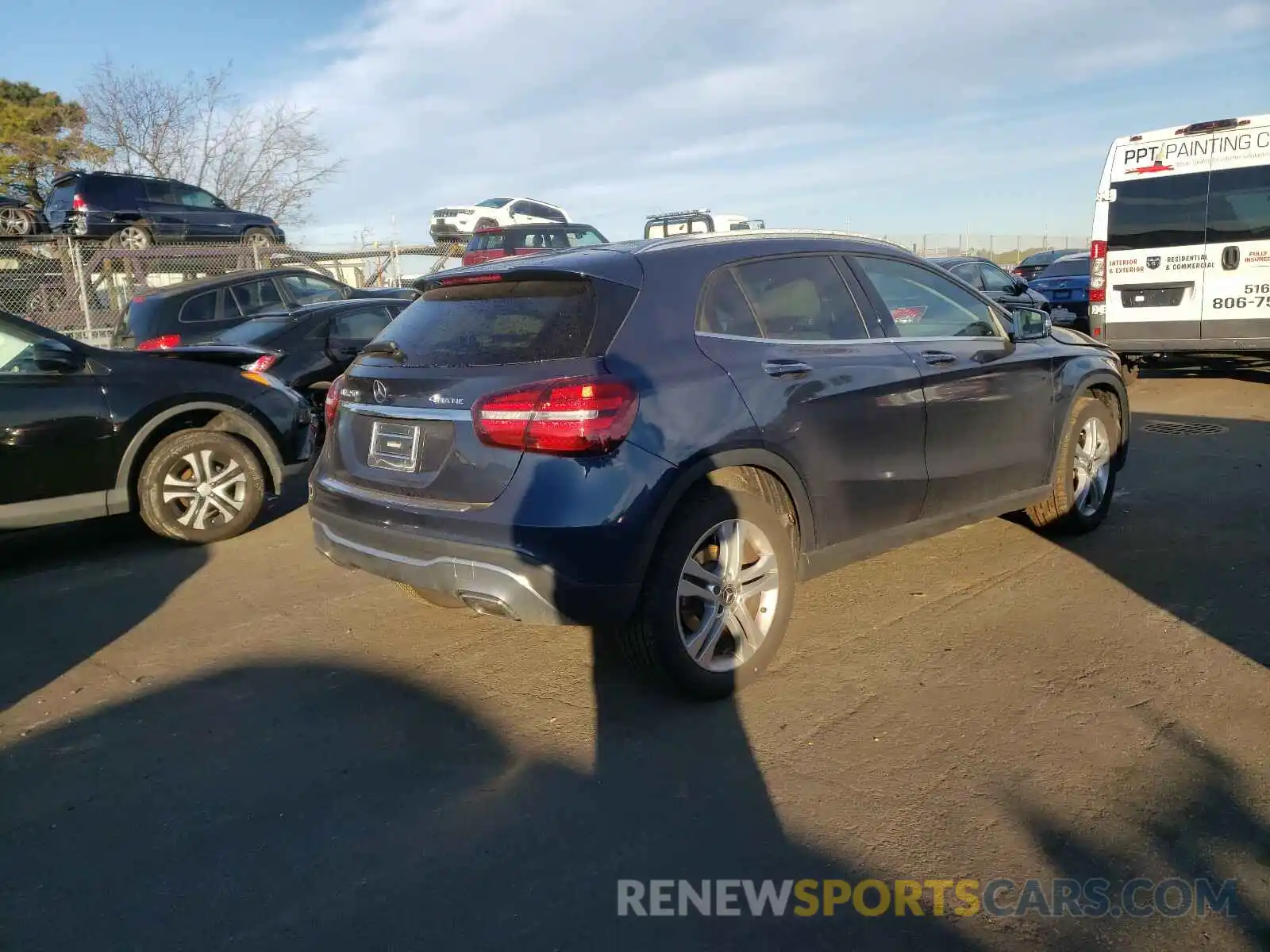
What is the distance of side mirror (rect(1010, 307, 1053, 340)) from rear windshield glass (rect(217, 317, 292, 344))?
6.96 metres

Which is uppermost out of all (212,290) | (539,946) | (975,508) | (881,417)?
(212,290)

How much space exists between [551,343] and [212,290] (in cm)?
840

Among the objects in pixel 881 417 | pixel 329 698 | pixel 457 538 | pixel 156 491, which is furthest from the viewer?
pixel 156 491

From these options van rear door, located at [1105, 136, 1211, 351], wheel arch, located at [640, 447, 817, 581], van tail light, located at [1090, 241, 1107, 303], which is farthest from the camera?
van tail light, located at [1090, 241, 1107, 303]

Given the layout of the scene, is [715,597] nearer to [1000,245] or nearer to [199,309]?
[199,309]

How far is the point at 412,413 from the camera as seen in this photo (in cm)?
371

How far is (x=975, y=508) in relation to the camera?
4.94 meters

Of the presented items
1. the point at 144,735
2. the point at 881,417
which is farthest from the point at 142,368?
the point at 881,417

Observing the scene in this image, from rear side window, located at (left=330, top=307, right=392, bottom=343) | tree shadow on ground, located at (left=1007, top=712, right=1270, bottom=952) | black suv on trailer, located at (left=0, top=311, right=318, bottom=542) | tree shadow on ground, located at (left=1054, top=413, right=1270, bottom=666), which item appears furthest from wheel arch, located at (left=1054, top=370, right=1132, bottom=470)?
rear side window, located at (left=330, top=307, right=392, bottom=343)

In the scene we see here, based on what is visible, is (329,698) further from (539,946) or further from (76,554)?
(76,554)

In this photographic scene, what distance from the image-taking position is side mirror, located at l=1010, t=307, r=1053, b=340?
5.25 meters

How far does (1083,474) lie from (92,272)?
49.5 feet

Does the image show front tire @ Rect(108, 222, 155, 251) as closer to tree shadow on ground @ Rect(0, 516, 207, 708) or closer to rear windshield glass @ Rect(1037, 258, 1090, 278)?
tree shadow on ground @ Rect(0, 516, 207, 708)

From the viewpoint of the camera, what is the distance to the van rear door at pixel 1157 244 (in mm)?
10281
